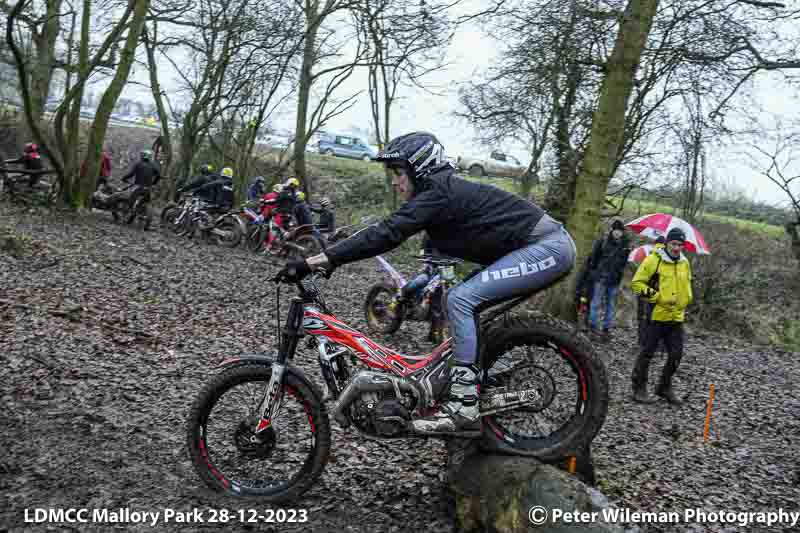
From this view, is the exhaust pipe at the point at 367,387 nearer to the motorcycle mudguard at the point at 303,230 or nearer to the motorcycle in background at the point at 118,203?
the motorcycle mudguard at the point at 303,230

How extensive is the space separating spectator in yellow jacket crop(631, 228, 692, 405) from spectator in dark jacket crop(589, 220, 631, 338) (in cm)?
372

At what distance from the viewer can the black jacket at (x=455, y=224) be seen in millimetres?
3793

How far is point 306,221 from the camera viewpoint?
15789 millimetres

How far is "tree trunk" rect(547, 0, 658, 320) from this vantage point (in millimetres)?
10023

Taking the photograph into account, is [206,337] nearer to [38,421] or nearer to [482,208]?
[38,421]

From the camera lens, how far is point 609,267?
11.5 metres

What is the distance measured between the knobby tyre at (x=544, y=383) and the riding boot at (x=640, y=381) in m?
4.20

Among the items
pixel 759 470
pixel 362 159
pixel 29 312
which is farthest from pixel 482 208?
pixel 362 159

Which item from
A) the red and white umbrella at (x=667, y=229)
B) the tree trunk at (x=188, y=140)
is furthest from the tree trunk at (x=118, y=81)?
the red and white umbrella at (x=667, y=229)

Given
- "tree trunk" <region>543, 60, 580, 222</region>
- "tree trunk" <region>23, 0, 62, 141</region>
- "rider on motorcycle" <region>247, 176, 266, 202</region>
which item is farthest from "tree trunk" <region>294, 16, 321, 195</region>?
"tree trunk" <region>543, 60, 580, 222</region>

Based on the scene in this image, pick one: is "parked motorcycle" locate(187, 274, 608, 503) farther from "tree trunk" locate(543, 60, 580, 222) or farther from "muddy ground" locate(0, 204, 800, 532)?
"tree trunk" locate(543, 60, 580, 222)

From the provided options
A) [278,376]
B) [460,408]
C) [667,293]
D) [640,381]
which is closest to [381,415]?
[460,408]

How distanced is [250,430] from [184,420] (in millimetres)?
1591

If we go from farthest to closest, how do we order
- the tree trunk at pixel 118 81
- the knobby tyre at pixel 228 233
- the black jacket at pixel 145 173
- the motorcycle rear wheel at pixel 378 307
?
the black jacket at pixel 145 173 → the knobby tyre at pixel 228 233 → the tree trunk at pixel 118 81 → the motorcycle rear wheel at pixel 378 307
